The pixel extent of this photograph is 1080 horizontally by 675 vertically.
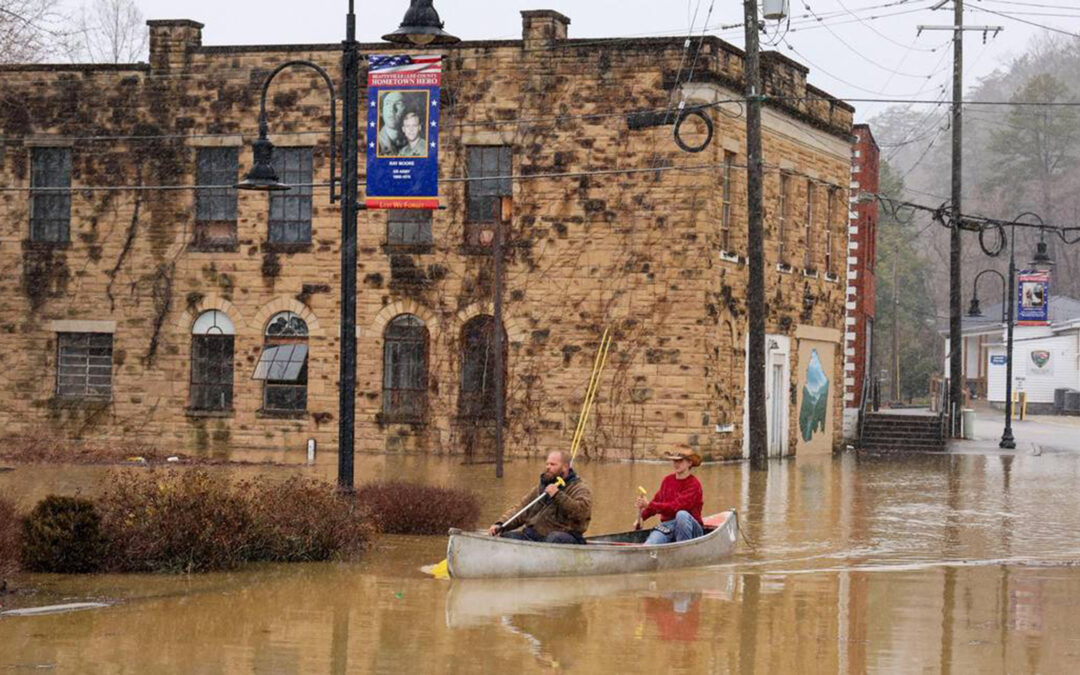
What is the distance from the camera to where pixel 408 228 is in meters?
37.8

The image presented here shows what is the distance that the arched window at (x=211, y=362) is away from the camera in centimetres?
3862

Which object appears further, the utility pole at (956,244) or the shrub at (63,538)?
the utility pole at (956,244)

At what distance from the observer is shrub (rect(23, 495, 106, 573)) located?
17406mm

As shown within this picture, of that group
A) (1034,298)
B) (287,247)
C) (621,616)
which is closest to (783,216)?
(287,247)

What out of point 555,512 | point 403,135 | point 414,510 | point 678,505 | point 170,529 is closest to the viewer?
point 170,529

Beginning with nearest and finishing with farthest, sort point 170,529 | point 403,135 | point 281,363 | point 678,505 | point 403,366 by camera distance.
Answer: point 170,529, point 678,505, point 403,135, point 403,366, point 281,363

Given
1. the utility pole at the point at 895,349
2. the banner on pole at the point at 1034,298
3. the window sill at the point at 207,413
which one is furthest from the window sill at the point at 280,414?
the utility pole at the point at 895,349

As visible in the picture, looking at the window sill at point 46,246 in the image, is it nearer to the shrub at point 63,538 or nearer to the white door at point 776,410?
the white door at point 776,410

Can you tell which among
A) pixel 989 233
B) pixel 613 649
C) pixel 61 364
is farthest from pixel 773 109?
pixel 989 233

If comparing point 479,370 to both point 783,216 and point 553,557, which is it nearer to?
point 783,216

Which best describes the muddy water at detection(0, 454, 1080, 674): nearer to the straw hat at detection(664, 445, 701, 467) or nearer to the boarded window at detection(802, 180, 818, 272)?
the straw hat at detection(664, 445, 701, 467)

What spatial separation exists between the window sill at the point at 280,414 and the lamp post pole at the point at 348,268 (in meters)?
17.9

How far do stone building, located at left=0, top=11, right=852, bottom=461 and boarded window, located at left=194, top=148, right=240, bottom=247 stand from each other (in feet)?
0.16

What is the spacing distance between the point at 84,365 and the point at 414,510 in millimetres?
20073
